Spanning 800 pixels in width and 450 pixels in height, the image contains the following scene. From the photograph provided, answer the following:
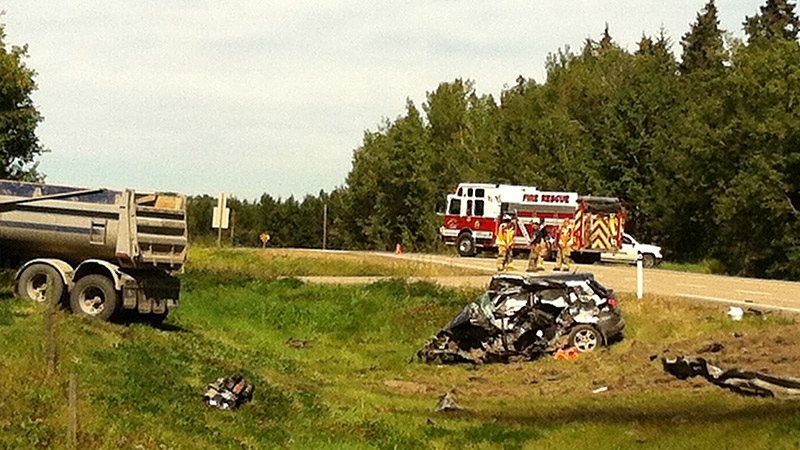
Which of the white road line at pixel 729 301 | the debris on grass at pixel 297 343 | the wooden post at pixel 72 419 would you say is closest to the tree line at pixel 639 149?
the debris on grass at pixel 297 343

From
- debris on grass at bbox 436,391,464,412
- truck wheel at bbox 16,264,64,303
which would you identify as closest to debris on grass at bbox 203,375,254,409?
debris on grass at bbox 436,391,464,412

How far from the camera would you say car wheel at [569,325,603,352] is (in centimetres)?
2448

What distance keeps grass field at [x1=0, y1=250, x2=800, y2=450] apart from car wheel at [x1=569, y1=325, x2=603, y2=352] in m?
0.33

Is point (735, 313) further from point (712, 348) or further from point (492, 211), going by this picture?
point (492, 211)

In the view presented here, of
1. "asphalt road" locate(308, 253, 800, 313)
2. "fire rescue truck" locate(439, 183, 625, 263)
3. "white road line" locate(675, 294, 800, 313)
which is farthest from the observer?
"fire rescue truck" locate(439, 183, 625, 263)

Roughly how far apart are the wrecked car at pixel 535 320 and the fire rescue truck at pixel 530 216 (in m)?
23.7

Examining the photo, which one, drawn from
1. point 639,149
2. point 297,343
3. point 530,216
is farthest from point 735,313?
point 639,149

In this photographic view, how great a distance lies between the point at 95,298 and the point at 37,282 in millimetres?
1159

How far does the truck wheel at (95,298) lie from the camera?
71.9 feet

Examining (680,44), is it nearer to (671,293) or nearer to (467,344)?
(671,293)

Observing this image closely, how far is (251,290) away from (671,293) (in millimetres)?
12070

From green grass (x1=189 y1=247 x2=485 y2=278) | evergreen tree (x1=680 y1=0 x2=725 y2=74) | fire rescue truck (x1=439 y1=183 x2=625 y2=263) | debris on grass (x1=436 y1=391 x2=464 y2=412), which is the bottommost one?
debris on grass (x1=436 y1=391 x2=464 y2=412)

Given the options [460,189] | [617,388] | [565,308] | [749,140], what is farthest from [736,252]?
[617,388]

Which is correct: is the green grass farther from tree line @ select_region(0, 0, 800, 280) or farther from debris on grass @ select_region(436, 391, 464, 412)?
debris on grass @ select_region(436, 391, 464, 412)
